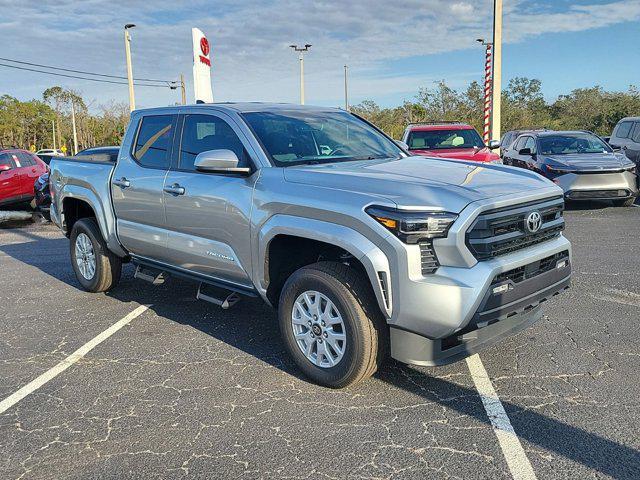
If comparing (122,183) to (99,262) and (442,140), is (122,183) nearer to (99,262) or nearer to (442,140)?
(99,262)

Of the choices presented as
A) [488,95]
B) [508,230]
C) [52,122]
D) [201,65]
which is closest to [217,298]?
[508,230]

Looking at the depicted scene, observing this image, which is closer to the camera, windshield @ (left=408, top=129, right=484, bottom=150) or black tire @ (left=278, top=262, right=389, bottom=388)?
black tire @ (left=278, top=262, right=389, bottom=388)

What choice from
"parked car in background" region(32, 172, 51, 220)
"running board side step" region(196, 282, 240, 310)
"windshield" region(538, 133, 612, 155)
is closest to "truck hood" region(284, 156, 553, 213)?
"running board side step" region(196, 282, 240, 310)

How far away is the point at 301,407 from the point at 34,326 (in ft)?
10.4

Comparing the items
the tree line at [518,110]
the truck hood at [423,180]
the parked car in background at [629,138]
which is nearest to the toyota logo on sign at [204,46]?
the truck hood at [423,180]

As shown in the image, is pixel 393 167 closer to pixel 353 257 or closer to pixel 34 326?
pixel 353 257

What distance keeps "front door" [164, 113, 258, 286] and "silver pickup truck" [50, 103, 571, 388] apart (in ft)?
0.04

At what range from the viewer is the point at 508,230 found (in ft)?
12.1

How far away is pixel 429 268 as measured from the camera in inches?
136

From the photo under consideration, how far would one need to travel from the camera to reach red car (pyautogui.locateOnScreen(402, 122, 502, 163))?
12167mm

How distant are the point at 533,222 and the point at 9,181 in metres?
14.0

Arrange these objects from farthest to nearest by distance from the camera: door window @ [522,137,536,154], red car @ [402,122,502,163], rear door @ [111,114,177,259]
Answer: door window @ [522,137,536,154] → red car @ [402,122,502,163] → rear door @ [111,114,177,259]

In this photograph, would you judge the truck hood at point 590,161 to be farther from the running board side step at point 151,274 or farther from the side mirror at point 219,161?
the side mirror at point 219,161

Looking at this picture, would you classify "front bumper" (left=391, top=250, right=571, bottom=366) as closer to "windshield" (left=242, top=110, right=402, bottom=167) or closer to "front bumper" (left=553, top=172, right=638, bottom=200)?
"windshield" (left=242, top=110, right=402, bottom=167)
